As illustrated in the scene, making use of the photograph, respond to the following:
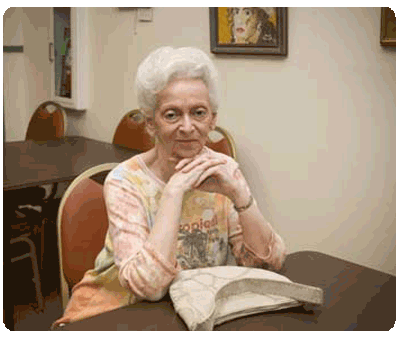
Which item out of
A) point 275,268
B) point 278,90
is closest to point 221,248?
point 275,268

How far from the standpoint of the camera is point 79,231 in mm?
1476

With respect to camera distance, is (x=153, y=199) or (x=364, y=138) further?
(x=364, y=138)

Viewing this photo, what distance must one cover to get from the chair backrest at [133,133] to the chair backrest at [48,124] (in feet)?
1.53

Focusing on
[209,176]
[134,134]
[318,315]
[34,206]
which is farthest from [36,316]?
[318,315]

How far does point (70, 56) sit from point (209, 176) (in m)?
2.81

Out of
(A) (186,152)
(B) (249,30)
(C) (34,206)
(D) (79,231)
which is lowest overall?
(C) (34,206)

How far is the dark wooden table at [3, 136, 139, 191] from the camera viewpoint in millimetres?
2379

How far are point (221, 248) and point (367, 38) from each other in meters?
1.09

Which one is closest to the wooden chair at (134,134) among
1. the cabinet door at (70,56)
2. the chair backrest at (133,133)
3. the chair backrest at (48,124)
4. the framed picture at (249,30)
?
the chair backrest at (133,133)

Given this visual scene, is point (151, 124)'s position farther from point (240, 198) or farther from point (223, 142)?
point (223, 142)

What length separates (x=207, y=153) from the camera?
1366 millimetres

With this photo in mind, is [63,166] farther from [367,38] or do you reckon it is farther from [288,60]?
[367,38]

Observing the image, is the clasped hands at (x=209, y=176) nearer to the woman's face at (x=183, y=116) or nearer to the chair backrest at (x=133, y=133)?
the woman's face at (x=183, y=116)

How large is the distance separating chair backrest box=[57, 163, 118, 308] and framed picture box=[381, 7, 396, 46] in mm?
1138
